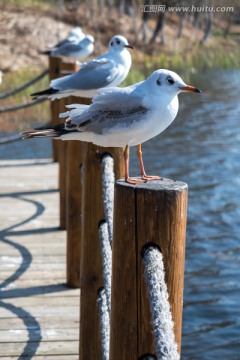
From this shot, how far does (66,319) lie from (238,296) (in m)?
3.41

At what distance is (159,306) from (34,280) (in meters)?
3.13

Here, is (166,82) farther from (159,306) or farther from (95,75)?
(95,75)

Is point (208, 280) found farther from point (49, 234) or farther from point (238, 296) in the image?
point (49, 234)

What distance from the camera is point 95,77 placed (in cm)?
593

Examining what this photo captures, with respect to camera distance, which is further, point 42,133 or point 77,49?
point 77,49

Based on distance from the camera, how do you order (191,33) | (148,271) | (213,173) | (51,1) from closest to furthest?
(148,271), (213,173), (51,1), (191,33)

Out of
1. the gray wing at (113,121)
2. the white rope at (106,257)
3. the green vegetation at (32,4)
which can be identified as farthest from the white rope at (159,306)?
the green vegetation at (32,4)

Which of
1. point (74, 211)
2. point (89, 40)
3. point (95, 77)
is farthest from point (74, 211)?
point (89, 40)

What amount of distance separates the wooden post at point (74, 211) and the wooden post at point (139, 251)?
2610 millimetres

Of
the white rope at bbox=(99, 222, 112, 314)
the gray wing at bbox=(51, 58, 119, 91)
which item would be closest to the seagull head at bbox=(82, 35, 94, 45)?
the gray wing at bbox=(51, 58, 119, 91)

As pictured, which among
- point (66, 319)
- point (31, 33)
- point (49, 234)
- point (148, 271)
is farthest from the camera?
point (31, 33)

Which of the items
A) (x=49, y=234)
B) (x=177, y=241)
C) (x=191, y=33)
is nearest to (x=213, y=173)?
(x=49, y=234)

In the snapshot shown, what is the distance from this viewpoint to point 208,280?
8.31 meters

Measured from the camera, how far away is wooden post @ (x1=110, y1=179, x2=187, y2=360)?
8.50 ft
